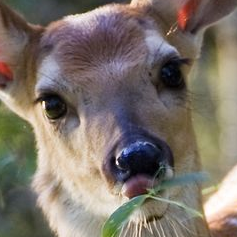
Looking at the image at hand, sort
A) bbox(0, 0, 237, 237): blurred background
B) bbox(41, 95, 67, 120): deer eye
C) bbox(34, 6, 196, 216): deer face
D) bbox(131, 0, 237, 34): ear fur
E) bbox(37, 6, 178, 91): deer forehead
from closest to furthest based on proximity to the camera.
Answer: bbox(34, 6, 196, 216): deer face < bbox(37, 6, 178, 91): deer forehead < bbox(41, 95, 67, 120): deer eye < bbox(131, 0, 237, 34): ear fur < bbox(0, 0, 237, 237): blurred background

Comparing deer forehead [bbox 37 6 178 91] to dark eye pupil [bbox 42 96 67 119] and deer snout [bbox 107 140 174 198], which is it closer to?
dark eye pupil [bbox 42 96 67 119]

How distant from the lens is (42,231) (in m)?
7.80

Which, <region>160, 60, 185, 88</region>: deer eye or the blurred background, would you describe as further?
the blurred background

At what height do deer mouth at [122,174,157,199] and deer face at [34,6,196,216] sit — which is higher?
deer face at [34,6,196,216]

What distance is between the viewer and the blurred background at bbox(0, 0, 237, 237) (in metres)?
6.63

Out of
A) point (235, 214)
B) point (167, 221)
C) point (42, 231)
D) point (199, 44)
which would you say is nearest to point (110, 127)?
point (167, 221)

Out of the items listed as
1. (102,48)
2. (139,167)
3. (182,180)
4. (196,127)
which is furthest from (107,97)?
(196,127)

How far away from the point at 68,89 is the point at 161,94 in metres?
0.40

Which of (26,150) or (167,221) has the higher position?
(26,150)

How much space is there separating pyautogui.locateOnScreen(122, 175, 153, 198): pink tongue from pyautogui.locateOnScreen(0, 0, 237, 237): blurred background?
36.7 inches

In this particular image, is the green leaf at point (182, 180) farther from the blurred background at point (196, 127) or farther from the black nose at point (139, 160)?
the blurred background at point (196, 127)

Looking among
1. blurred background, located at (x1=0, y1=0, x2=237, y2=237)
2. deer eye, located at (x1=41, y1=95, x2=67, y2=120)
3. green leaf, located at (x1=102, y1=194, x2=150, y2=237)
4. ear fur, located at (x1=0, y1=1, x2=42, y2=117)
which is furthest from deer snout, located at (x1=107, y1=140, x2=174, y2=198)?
ear fur, located at (x1=0, y1=1, x2=42, y2=117)

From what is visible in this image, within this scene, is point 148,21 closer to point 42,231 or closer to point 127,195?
point 127,195

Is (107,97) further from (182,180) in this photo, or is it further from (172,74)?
(182,180)
